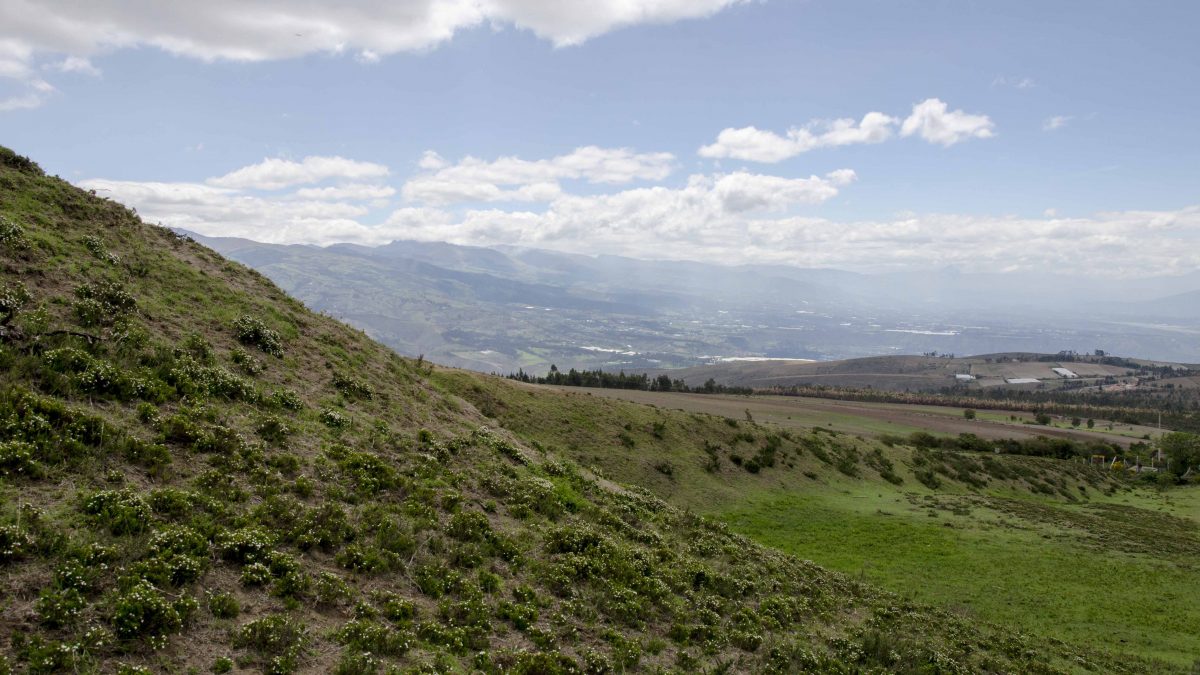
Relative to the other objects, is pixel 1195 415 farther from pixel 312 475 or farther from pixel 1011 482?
pixel 312 475

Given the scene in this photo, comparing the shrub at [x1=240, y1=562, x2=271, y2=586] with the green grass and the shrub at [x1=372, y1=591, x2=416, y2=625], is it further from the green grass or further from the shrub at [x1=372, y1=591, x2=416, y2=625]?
the green grass

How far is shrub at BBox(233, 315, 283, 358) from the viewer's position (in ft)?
60.1

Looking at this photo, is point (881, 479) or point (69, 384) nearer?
point (69, 384)

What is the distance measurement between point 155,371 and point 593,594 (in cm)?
1199

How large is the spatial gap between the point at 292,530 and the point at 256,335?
33.2ft

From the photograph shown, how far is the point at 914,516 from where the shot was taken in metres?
37.3

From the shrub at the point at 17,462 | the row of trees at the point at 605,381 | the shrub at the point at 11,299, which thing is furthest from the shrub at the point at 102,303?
the row of trees at the point at 605,381

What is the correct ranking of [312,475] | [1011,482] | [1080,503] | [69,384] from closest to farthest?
[69,384]
[312,475]
[1080,503]
[1011,482]

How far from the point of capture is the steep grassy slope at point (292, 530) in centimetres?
837

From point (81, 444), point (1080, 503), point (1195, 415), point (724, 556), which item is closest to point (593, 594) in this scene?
point (724, 556)

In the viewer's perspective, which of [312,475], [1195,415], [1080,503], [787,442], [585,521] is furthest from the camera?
[1195,415]

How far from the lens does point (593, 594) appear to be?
12.8 meters

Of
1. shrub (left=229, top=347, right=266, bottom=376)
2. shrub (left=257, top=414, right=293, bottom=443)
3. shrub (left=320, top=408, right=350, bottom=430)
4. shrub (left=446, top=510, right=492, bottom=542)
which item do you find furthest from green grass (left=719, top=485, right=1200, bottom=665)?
shrub (left=229, top=347, right=266, bottom=376)

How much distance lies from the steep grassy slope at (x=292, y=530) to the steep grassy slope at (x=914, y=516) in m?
5.75
